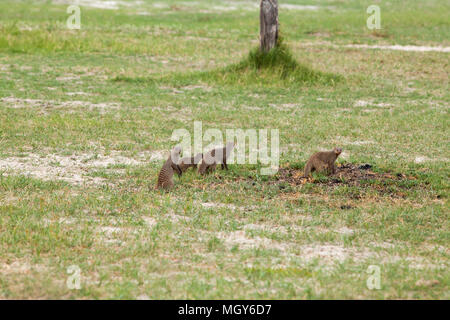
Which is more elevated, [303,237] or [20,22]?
[20,22]

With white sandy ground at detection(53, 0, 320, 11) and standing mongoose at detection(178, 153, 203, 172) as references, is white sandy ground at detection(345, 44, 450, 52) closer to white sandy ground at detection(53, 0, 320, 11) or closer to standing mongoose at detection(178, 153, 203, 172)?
white sandy ground at detection(53, 0, 320, 11)

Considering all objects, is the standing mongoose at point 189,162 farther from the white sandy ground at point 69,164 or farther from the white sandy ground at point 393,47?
the white sandy ground at point 393,47

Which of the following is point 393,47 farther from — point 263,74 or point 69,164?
point 69,164

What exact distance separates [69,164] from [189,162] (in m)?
1.62

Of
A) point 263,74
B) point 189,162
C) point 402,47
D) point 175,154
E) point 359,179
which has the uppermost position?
point 402,47

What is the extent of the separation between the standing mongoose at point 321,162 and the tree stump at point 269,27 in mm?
7642

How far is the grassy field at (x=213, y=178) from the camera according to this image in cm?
561

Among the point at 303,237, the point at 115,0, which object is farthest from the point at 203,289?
the point at 115,0

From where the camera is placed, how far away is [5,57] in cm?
1777

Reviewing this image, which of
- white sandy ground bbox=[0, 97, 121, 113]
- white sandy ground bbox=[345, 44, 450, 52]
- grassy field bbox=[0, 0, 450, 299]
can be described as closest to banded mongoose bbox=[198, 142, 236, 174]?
grassy field bbox=[0, 0, 450, 299]

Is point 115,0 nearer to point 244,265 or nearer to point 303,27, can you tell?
point 303,27

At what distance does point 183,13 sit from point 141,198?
23556 mm

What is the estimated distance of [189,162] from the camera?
870 centimetres

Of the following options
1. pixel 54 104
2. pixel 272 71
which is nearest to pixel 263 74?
pixel 272 71
